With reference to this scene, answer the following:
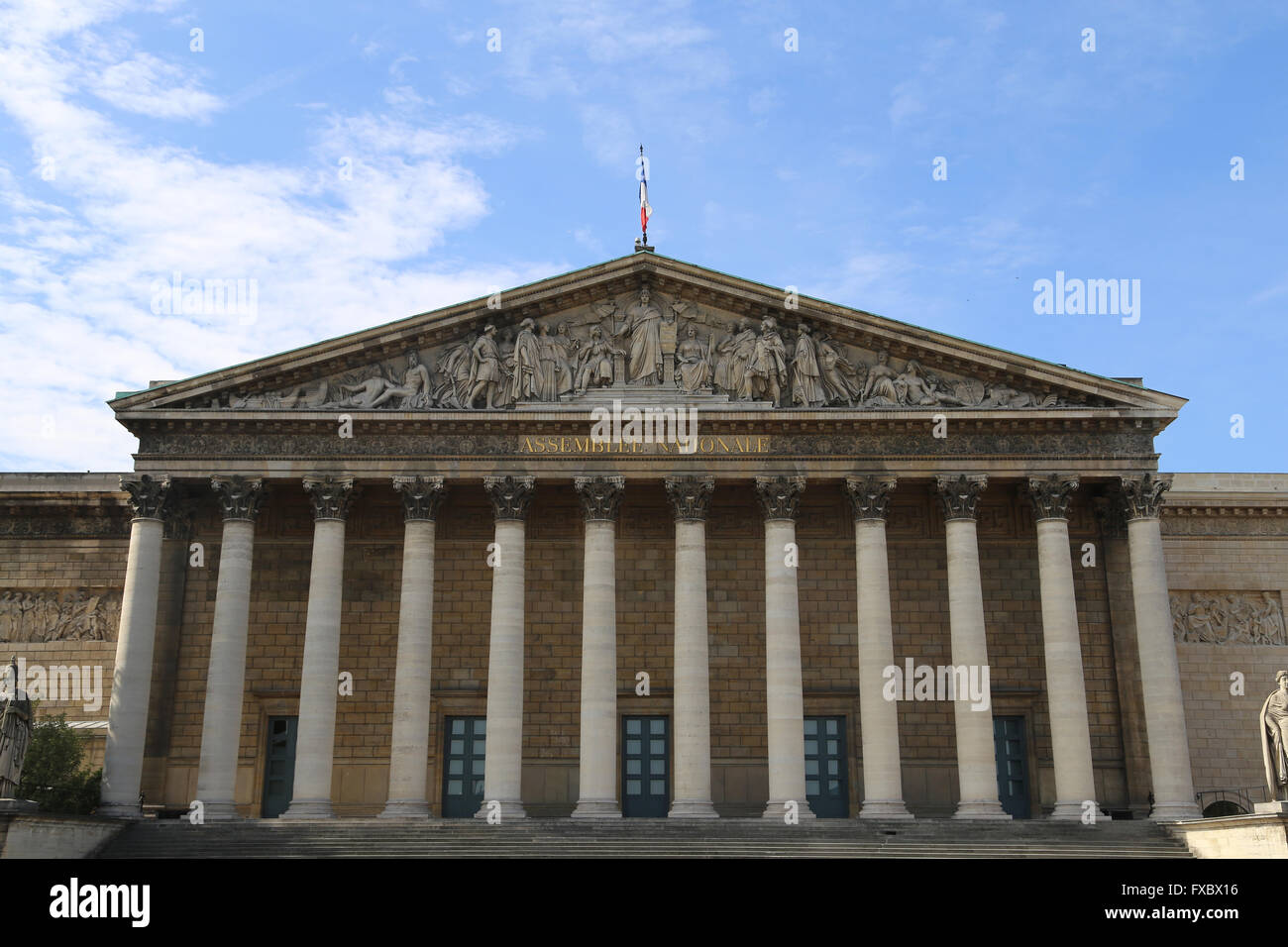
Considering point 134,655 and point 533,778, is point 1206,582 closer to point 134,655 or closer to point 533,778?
point 533,778

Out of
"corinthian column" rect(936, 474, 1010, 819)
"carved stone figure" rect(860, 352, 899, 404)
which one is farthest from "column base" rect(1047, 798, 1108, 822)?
"carved stone figure" rect(860, 352, 899, 404)

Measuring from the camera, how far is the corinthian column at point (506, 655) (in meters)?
27.5

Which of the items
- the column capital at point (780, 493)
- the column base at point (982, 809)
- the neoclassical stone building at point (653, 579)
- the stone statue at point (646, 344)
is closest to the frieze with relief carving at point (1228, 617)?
Result: the neoclassical stone building at point (653, 579)

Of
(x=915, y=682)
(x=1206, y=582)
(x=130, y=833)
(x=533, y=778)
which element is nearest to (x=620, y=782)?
(x=533, y=778)

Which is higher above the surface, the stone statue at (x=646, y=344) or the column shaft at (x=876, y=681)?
the stone statue at (x=646, y=344)

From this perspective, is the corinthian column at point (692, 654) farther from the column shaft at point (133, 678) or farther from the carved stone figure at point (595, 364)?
the column shaft at point (133, 678)

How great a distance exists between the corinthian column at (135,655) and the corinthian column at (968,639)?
17.7m

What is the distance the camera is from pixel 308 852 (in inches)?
983

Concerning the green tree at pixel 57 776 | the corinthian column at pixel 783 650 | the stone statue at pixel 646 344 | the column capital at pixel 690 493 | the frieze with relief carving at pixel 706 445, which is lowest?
the green tree at pixel 57 776

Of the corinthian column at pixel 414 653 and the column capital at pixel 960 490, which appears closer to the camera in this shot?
the corinthian column at pixel 414 653

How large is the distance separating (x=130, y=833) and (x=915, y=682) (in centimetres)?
1752

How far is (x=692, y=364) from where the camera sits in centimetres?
2988

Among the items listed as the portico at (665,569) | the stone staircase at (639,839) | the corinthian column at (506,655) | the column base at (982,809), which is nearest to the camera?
the stone staircase at (639,839)
